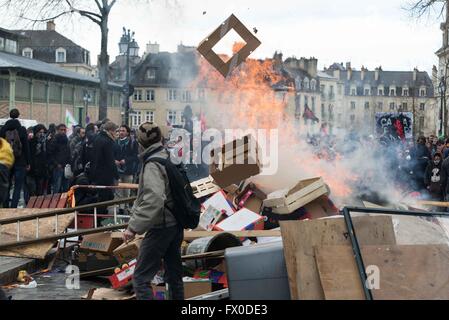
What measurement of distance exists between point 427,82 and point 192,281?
126231 mm

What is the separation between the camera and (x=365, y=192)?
12.7 metres

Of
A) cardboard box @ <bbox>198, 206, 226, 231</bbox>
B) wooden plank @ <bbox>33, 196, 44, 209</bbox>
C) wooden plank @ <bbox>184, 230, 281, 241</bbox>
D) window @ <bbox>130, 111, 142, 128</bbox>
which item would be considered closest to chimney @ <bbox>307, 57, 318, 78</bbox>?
window @ <bbox>130, 111, 142, 128</bbox>

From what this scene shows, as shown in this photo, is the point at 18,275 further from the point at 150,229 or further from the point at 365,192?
the point at 365,192

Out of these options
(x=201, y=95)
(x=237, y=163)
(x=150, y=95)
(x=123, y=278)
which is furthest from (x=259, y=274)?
(x=150, y=95)

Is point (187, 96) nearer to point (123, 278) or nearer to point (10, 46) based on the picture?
point (123, 278)

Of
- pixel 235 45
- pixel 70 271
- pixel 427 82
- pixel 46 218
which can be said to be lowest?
pixel 70 271

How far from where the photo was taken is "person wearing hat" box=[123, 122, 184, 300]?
264 inches

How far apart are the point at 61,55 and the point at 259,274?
99.5 metres

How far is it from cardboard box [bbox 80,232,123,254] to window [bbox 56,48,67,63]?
95.2 m

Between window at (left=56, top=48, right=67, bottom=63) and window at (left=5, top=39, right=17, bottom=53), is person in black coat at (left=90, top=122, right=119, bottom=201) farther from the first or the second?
window at (left=56, top=48, right=67, bottom=63)

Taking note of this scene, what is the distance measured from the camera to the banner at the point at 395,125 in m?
23.4

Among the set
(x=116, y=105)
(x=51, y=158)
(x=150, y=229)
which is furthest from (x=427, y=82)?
(x=150, y=229)
